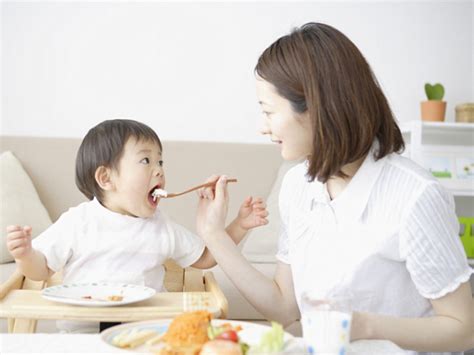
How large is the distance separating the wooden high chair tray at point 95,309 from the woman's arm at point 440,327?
32 cm

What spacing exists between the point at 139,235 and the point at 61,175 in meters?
1.36

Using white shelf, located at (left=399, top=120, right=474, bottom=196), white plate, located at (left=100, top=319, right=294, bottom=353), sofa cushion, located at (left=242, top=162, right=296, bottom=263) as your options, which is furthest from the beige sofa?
white plate, located at (left=100, top=319, right=294, bottom=353)

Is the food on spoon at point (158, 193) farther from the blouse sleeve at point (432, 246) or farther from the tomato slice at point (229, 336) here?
the tomato slice at point (229, 336)

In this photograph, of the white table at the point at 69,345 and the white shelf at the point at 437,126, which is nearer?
the white table at the point at 69,345

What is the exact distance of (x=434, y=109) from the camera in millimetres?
3227

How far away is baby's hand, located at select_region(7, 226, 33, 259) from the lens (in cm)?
141

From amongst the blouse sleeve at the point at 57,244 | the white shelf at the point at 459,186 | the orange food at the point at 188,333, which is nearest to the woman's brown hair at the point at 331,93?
the orange food at the point at 188,333

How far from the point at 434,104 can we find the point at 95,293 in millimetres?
2298

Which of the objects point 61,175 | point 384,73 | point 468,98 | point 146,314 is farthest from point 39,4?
point 146,314

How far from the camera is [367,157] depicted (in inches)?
55.6

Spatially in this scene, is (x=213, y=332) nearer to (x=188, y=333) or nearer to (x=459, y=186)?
(x=188, y=333)

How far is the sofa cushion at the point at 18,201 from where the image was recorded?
8.86ft

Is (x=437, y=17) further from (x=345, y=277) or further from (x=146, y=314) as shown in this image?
(x=146, y=314)

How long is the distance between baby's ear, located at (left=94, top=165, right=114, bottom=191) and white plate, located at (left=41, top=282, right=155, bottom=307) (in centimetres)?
41
